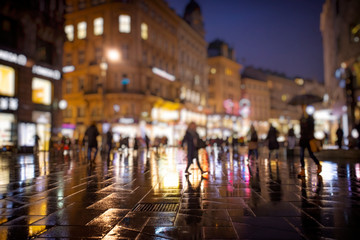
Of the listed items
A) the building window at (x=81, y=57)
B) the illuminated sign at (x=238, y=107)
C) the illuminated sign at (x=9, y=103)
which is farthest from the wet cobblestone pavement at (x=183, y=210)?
the illuminated sign at (x=238, y=107)

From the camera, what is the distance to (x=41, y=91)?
28.4m

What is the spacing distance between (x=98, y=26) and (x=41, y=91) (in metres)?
19.4

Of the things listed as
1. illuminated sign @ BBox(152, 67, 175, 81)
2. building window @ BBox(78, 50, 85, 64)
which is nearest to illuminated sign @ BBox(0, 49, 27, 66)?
building window @ BBox(78, 50, 85, 64)

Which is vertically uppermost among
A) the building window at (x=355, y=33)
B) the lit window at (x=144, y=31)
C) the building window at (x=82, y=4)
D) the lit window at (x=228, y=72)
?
the building window at (x=82, y=4)

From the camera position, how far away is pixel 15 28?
2612 centimetres

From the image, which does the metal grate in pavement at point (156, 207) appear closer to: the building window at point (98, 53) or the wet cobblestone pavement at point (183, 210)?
the wet cobblestone pavement at point (183, 210)

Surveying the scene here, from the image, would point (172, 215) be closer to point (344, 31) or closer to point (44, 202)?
point (44, 202)

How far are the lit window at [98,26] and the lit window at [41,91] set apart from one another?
57.0 feet

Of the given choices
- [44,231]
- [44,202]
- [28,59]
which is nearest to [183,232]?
[44,231]

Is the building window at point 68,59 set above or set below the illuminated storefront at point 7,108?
above

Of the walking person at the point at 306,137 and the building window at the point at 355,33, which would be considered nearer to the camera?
the walking person at the point at 306,137

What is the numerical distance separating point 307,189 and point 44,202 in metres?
5.05

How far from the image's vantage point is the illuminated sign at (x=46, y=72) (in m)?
27.7

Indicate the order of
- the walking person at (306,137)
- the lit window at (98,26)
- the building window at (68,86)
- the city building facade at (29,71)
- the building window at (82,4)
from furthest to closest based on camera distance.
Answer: the building window at (68,86) < the building window at (82,4) < the lit window at (98,26) < the city building facade at (29,71) < the walking person at (306,137)
